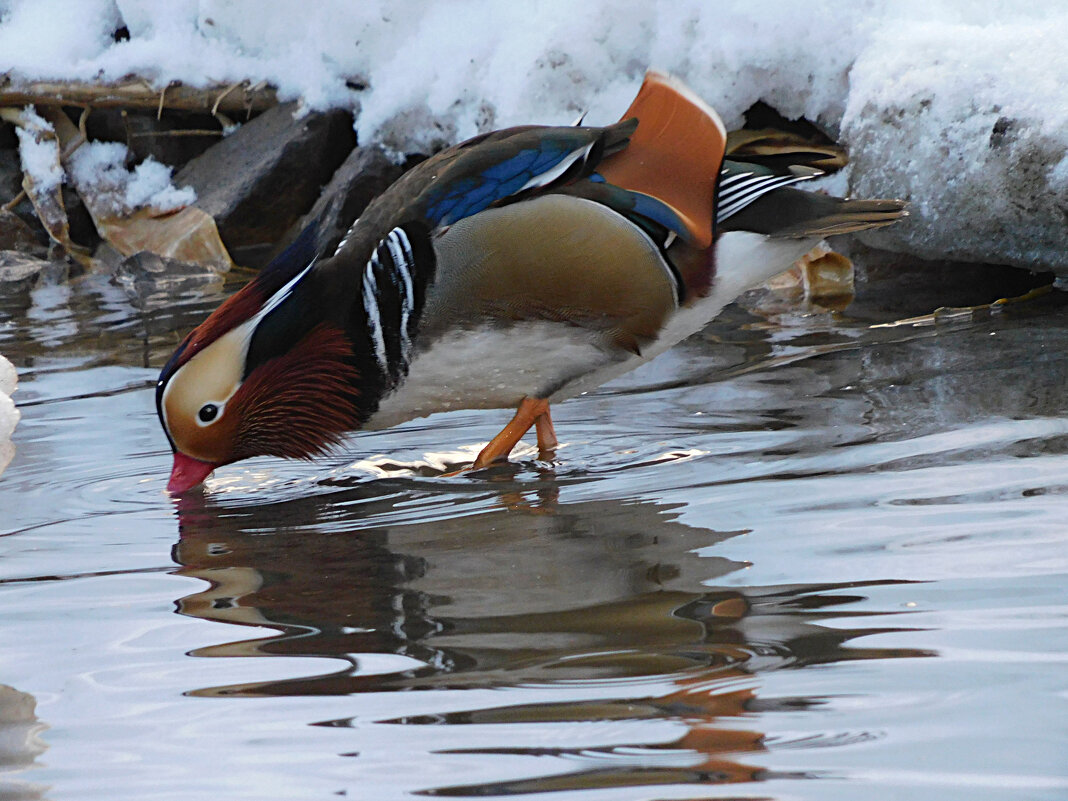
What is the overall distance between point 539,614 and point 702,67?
12.7 feet

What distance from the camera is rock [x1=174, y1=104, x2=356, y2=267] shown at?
22.6ft

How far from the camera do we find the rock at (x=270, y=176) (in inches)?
271

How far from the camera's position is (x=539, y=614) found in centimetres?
199

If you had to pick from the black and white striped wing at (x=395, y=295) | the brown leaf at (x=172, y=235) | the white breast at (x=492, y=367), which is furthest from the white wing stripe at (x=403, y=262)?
the brown leaf at (x=172, y=235)

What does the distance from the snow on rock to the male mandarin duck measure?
35 centimetres

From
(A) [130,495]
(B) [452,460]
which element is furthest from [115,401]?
(B) [452,460]

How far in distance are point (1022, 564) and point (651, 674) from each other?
0.66 meters

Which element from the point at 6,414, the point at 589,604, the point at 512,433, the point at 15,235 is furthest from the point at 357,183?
the point at 589,604

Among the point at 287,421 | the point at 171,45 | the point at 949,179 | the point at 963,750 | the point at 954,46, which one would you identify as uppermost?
the point at 171,45

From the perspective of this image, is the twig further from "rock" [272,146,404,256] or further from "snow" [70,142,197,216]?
"rock" [272,146,404,256]

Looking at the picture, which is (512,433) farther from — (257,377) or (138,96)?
(138,96)

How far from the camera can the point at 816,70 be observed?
5.27 meters

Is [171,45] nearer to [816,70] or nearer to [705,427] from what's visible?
[816,70]

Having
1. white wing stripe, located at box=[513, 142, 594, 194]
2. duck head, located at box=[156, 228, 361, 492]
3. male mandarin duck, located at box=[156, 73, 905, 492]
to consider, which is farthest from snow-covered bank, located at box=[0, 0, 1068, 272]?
duck head, located at box=[156, 228, 361, 492]
